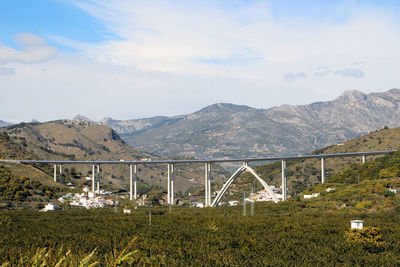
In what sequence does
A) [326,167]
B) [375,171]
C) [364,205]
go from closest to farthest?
[364,205]
[375,171]
[326,167]

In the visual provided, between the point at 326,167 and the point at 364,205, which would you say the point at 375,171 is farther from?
the point at 326,167

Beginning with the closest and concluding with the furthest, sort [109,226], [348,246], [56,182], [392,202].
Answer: [348,246] < [109,226] < [392,202] < [56,182]

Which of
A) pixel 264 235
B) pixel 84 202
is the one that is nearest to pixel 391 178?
pixel 264 235

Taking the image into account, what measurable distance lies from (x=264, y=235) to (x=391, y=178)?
2503 inches

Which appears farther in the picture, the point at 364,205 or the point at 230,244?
the point at 364,205

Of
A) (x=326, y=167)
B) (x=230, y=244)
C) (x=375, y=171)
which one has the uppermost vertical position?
(x=375, y=171)

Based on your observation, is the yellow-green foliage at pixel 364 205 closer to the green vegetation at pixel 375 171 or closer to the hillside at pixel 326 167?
the green vegetation at pixel 375 171

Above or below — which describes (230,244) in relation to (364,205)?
above

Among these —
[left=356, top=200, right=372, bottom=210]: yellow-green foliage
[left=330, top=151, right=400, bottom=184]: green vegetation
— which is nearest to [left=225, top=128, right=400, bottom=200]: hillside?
[left=330, top=151, right=400, bottom=184]: green vegetation

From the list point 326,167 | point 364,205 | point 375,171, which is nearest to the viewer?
point 364,205

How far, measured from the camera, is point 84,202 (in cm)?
13025

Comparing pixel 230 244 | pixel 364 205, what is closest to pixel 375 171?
pixel 364 205

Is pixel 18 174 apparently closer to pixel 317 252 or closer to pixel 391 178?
pixel 391 178

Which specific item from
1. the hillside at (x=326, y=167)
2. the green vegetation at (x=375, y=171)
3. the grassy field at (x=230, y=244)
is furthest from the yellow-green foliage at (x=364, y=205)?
the hillside at (x=326, y=167)
